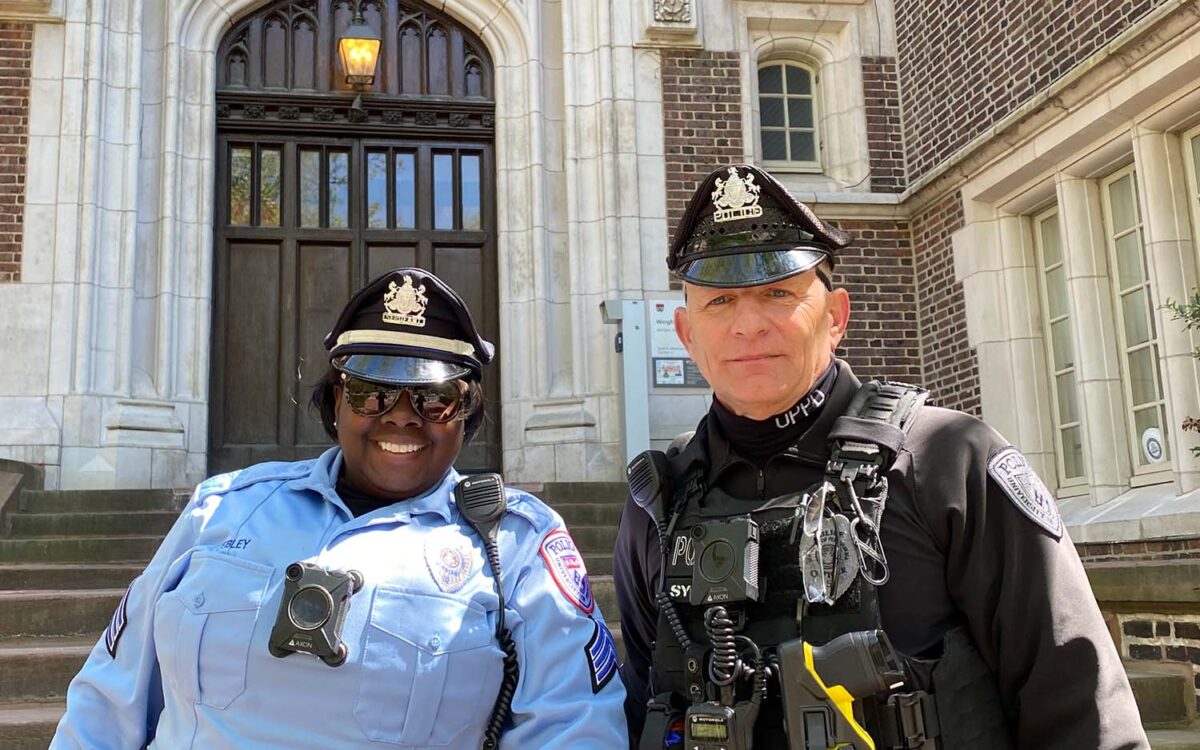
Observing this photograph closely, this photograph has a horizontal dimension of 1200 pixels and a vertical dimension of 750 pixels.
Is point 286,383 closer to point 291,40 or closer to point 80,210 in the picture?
point 80,210

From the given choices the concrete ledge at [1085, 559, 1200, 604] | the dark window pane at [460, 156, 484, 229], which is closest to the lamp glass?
the dark window pane at [460, 156, 484, 229]

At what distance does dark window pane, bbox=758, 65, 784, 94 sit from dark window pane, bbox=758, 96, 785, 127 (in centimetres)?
7

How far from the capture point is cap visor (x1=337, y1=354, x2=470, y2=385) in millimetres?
2223

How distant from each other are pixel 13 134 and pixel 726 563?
325 inches

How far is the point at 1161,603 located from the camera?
15.1ft

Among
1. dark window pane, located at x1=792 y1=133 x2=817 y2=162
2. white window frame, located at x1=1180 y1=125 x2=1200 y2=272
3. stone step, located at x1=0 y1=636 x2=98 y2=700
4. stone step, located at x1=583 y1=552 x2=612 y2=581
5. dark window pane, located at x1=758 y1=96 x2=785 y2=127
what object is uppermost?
dark window pane, located at x1=758 y1=96 x2=785 y2=127

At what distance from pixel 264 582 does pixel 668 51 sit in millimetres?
7918

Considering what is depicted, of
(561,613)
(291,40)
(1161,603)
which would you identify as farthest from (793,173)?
(561,613)

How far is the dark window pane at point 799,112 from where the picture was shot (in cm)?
982

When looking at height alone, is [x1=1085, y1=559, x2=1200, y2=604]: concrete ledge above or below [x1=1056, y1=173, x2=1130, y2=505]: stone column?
below

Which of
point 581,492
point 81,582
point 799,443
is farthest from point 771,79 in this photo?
point 799,443

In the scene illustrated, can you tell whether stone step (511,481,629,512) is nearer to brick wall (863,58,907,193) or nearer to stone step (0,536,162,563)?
stone step (0,536,162,563)

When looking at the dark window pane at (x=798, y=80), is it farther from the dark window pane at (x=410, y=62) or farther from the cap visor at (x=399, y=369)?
the cap visor at (x=399, y=369)

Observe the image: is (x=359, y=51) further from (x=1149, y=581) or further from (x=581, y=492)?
(x=1149, y=581)
